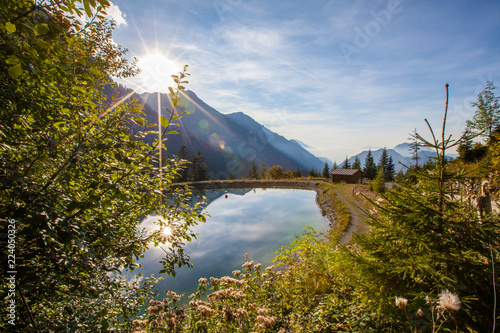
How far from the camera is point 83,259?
160 cm

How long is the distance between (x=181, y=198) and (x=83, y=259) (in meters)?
1.43

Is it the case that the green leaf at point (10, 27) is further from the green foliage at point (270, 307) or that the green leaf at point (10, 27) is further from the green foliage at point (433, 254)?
the green foliage at point (433, 254)

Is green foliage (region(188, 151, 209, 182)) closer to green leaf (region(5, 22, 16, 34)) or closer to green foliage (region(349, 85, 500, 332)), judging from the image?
green foliage (region(349, 85, 500, 332))

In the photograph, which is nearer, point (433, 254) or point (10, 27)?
point (10, 27)

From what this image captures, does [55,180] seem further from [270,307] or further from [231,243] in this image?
[231,243]

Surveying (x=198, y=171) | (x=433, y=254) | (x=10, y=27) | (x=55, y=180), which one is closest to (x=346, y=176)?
(x=198, y=171)

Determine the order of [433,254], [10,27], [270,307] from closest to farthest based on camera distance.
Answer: [10,27] < [433,254] < [270,307]

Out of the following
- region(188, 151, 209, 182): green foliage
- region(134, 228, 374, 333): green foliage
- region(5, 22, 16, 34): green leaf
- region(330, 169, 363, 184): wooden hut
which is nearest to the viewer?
region(5, 22, 16, 34): green leaf

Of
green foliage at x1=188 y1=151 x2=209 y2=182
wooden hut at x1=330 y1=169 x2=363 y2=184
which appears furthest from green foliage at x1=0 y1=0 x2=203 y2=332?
green foliage at x1=188 y1=151 x2=209 y2=182

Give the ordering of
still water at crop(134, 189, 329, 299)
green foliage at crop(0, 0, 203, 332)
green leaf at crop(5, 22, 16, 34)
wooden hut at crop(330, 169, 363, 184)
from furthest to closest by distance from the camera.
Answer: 1. wooden hut at crop(330, 169, 363, 184)
2. still water at crop(134, 189, 329, 299)
3. green foliage at crop(0, 0, 203, 332)
4. green leaf at crop(5, 22, 16, 34)

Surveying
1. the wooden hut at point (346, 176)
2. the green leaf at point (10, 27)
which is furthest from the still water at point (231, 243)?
the wooden hut at point (346, 176)

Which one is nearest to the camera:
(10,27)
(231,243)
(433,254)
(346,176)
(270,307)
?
(10,27)

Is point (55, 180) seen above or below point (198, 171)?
above

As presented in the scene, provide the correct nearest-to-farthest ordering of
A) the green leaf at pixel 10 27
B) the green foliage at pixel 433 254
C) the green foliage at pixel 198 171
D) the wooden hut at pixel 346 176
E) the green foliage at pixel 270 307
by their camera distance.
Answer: the green leaf at pixel 10 27, the green foliage at pixel 433 254, the green foliage at pixel 270 307, the wooden hut at pixel 346 176, the green foliage at pixel 198 171
